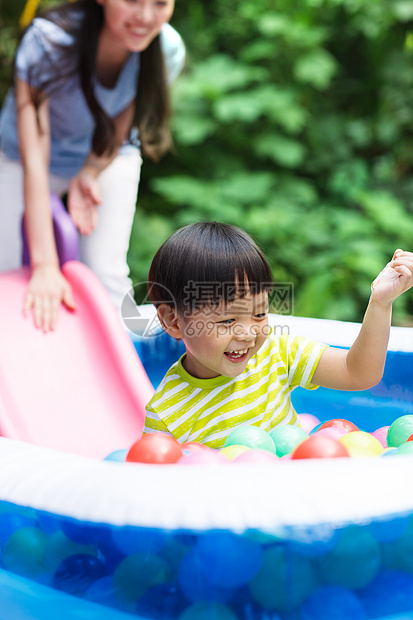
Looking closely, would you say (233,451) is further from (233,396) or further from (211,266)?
(211,266)

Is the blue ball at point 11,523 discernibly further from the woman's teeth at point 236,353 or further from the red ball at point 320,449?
the woman's teeth at point 236,353

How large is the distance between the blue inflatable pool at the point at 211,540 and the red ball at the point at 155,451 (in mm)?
Result: 138

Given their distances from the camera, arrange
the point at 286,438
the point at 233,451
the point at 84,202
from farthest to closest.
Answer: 1. the point at 84,202
2. the point at 286,438
3. the point at 233,451

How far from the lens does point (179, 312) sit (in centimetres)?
143

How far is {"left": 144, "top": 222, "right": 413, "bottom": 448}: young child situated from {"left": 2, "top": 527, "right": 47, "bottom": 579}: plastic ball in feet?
1.58

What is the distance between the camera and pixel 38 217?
2.09m

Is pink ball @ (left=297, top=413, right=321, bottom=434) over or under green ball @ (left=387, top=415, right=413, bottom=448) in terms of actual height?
under

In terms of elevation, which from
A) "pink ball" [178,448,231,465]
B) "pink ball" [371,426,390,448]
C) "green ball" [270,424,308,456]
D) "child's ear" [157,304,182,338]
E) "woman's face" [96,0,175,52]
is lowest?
"pink ball" [371,426,390,448]

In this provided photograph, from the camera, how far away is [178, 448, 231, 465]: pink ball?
1.16 metres

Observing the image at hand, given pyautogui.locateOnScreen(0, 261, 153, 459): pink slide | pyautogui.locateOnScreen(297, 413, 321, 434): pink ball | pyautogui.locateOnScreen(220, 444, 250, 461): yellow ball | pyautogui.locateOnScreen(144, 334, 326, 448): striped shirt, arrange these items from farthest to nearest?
pyautogui.locateOnScreen(0, 261, 153, 459): pink slide < pyautogui.locateOnScreen(297, 413, 321, 434): pink ball < pyautogui.locateOnScreen(144, 334, 326, 448): striped shirt < pyautogui.locateOnScreen(220, 444, 250, 461): yellow ball

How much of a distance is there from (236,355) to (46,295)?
0.90 metres

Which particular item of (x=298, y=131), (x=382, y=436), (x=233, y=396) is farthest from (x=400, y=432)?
(x=298, y=131)

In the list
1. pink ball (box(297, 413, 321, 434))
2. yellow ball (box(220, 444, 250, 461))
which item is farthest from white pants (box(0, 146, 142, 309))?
yellow ball (box(220, 444, 250, 461))

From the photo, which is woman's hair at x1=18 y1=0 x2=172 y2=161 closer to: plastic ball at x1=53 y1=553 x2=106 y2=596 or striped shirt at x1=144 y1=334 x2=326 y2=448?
striped shirt at x1=144 y1=334 x2=326 y2=448
